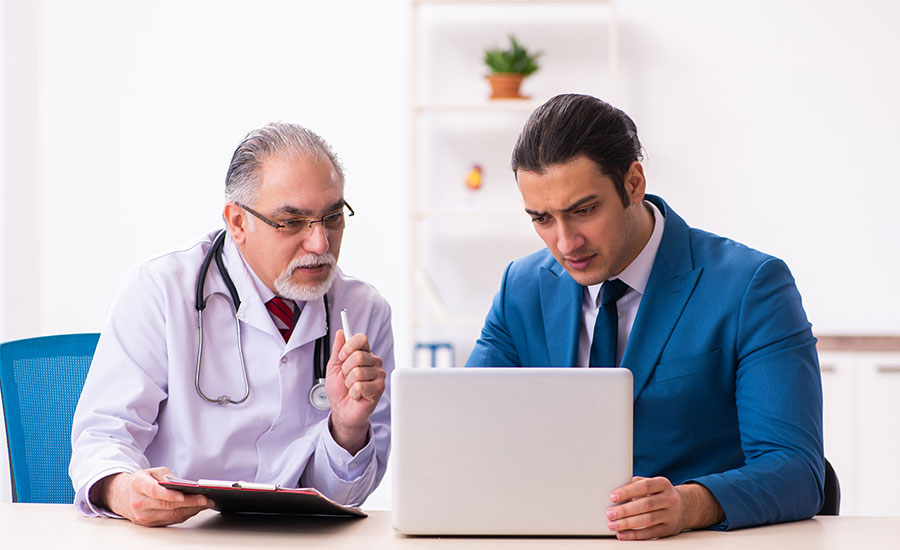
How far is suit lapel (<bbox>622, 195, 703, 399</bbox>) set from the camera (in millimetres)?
1675

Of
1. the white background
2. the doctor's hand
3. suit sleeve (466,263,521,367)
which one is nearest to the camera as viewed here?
the doctor's hand

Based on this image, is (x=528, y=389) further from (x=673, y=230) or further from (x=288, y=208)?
(x=288, y=208)

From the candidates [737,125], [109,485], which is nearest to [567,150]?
[109,485]

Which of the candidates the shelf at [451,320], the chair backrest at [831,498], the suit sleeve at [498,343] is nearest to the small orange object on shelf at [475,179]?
the shelf at [451,320]

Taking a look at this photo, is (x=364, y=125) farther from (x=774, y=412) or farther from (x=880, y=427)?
(x=774, y=412)

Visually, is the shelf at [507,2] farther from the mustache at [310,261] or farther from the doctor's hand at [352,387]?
the doctor's hand at [352,387]

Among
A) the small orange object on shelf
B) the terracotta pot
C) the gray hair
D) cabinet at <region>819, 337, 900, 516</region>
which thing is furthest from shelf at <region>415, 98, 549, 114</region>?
the gray hair

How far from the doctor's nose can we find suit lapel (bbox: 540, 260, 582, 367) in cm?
45

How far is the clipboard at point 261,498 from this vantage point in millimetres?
1274

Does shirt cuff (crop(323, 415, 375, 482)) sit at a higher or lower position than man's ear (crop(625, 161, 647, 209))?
lower

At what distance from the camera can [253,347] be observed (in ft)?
6.14

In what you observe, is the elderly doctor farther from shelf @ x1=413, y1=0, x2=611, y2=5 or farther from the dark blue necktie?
shelf @ x1=413, y1=0, x2=611, y2=5

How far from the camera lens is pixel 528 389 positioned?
1268mm

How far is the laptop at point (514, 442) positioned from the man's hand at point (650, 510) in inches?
0.6
